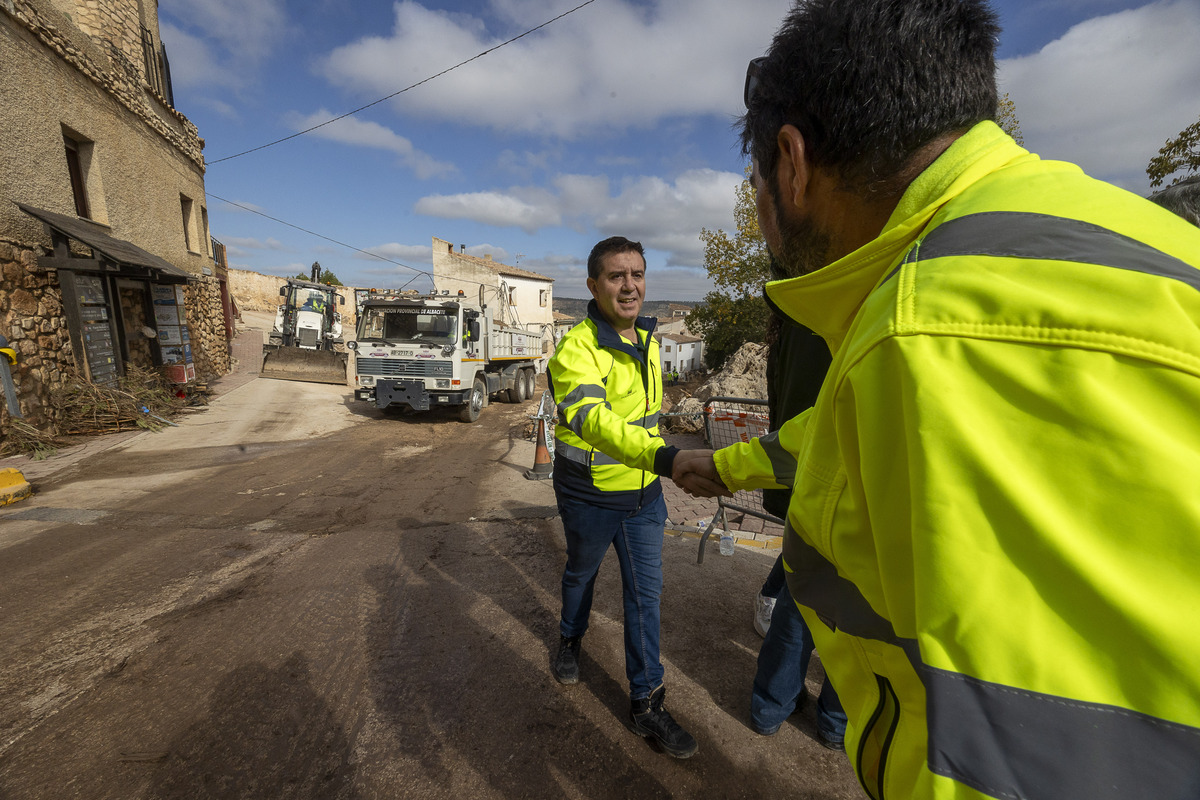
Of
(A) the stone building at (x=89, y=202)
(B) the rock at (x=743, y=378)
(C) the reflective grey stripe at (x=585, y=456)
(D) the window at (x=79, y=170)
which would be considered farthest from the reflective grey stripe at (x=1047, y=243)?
(D) the window at (x=79, y=170)

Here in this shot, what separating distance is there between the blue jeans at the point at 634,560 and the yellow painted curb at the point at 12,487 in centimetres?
647

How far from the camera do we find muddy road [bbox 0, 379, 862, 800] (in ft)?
7.02

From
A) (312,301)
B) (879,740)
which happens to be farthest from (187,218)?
(879,740)

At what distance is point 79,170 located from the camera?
375 inches

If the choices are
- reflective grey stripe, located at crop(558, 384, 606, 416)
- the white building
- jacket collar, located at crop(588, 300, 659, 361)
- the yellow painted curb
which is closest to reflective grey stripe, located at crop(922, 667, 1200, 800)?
reflective grey stripe, located at crop(558, 384, 606, 416)

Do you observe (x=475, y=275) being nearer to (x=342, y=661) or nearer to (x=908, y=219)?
(x=342, y=661)

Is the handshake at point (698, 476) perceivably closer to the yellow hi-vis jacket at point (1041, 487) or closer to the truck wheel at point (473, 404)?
the yellow hi-vis jacket at point (1041, 487)

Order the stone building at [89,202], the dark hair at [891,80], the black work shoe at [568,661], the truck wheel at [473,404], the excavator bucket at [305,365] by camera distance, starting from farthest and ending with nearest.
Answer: the excavator bucket at [305,365] < the truck wheel at [473,404] < the stone building at [89,202] < the black work shoe at [568,661] < the dark hair at [891,80]

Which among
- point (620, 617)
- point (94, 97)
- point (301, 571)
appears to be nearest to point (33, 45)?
point (94, 97)

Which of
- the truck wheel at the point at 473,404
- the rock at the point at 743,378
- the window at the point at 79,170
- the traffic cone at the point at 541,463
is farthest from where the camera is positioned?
the rock at the point at 743,378

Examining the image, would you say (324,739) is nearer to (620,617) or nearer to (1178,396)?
(620,617)

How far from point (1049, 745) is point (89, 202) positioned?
1419cm

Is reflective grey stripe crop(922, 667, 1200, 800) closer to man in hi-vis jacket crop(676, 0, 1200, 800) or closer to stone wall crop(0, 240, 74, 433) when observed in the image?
man in hi-vis jacket crop(676, 0, 1200, 800)

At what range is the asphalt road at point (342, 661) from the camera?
2139mm
